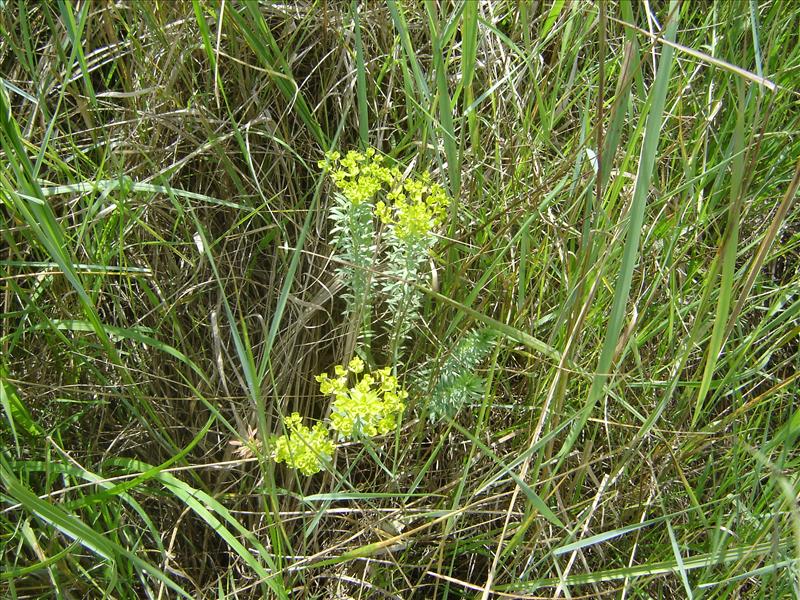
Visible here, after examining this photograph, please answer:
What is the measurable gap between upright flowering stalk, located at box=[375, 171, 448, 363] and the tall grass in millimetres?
61

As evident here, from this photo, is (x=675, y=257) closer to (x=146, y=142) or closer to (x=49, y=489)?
(x=146, y=142)

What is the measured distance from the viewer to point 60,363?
150cm

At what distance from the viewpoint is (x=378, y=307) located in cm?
156

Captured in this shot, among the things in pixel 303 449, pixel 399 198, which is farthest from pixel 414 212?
pixel 303 449

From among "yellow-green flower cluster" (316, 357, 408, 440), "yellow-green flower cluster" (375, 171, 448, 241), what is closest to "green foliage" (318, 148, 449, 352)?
"yellow-green flower cluster" (375, 171, 448, 241)

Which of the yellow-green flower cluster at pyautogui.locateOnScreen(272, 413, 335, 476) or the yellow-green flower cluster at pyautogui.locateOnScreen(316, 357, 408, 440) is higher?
the yellow-green flower cluster at pyautogui.locateOnScreen(316, 357, 408, 440)

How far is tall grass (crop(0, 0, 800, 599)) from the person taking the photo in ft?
4.37

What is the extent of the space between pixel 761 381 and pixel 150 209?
138 cm

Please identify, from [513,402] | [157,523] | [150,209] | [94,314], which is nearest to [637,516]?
[513,402]

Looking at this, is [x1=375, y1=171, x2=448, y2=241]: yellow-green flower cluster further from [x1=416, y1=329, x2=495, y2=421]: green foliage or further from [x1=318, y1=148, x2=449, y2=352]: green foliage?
[x1=416, y1=329, x2=495, y2=421]: green foliage

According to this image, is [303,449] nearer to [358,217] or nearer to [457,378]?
[457,378]

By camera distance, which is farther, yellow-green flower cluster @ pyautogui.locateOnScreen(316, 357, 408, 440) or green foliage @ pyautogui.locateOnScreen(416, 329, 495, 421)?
green foliage @ pyautogui.locateOnScreen(416, 329, 495, 421)

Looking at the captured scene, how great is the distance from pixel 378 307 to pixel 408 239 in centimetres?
36

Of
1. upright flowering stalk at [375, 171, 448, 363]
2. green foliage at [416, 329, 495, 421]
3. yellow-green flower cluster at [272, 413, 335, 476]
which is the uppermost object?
upright flowering stalk at [375, 171, 448, 363]
